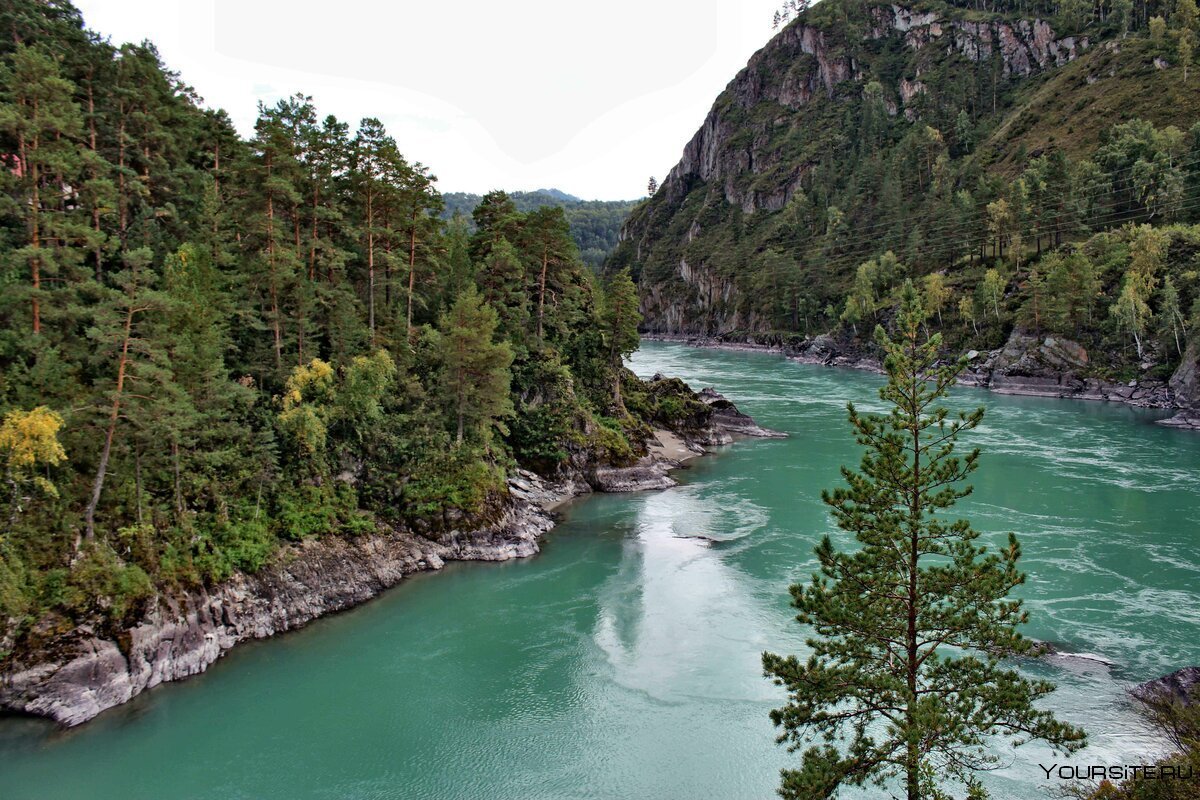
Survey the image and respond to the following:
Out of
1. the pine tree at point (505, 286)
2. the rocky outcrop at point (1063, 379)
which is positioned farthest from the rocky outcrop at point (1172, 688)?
the rocky outcrop at point (1063, 379)

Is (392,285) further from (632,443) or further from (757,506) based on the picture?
(757,506)

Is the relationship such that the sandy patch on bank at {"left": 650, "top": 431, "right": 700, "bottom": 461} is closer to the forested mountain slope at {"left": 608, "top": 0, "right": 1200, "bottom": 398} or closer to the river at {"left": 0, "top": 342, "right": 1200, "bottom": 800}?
the river at {"left": 0, "top": 342, "right": 1200, "bottom": 800}

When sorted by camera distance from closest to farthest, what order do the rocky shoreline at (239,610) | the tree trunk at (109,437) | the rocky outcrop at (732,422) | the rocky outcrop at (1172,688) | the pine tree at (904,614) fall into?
the pine tree at (904,614) → the rocky shoreline at (239,610) → the rocky outcrop at (1172,688) → the tree trunk at (109,437) → the rocky outcrop at (732,422)

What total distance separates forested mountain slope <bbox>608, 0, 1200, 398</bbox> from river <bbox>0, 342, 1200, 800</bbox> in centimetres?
4835

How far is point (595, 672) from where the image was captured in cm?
2320

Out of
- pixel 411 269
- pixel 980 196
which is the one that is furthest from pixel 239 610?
pixel 980 196

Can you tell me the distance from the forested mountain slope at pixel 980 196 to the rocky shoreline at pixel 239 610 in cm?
6947

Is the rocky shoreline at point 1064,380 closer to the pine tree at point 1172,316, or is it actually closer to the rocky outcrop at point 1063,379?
the rocky outcrop at point 1063,379

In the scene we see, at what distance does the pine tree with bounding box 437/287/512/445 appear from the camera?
33.9m

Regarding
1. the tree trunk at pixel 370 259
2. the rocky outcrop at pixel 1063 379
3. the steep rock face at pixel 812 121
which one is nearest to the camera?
the tree trunk at pixel 370 259

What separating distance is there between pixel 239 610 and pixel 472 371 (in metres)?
15.3

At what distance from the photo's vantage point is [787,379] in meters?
93.3

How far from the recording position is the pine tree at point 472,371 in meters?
33.9

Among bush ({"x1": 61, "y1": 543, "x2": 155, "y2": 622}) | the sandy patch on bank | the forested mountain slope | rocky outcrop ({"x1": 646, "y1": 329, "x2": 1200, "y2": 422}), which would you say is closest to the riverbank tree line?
bush ({"x1": 61, "y1": 543, "x2": 155, "y2": 622})
